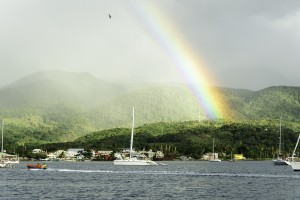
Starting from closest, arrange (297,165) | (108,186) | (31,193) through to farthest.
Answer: (31,193) < (108,186) < (297,165)

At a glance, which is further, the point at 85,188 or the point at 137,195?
the point at 85,188

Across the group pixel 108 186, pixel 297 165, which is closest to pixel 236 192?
pixel 108 186

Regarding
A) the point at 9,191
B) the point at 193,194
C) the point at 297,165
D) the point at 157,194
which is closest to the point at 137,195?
the point at 157,194

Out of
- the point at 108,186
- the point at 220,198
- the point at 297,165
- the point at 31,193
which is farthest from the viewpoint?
the point at 297,165

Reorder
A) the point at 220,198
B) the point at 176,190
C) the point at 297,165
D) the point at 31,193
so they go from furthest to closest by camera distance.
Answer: the point at 297,165 → the point at 176,190 → the point at 31,193 → the point at 220,198

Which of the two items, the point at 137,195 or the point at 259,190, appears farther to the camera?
the point at 259,190

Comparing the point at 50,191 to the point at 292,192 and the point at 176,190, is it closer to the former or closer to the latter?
the point at 176,190

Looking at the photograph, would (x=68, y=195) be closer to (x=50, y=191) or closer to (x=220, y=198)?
(x=50, y=191)

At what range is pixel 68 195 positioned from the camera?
96562 mm

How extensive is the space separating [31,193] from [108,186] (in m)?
21.7

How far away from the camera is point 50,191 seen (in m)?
105

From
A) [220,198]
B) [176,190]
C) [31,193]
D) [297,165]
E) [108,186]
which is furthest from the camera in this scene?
[297,165]

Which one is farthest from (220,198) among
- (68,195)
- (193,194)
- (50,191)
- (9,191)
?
(9,191)

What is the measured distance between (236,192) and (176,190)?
42.2ft
